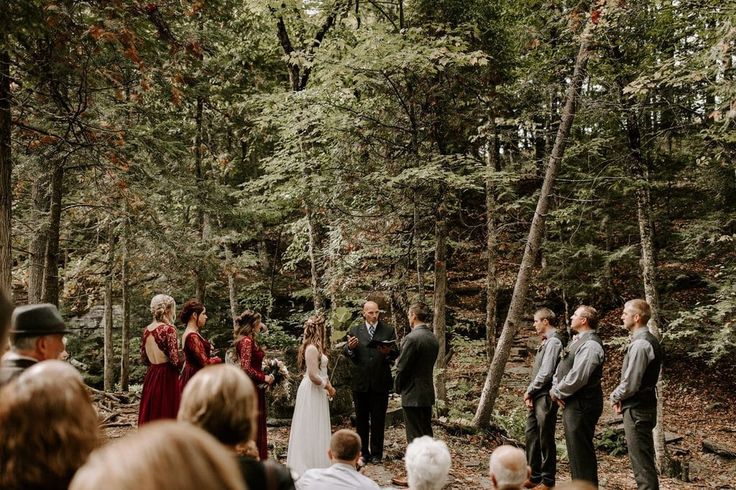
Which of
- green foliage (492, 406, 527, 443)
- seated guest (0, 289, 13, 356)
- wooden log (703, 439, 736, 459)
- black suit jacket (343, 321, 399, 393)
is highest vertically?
seated guest (0, 289, 13, 356)

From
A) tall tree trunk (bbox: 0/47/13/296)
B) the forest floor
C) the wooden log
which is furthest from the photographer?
the wooden log

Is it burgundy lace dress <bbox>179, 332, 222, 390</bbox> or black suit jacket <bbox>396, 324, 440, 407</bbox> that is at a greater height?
burgundy lace dress <bbox>179, 332, 222, 390</bbox>

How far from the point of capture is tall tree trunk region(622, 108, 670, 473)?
9.53 metres

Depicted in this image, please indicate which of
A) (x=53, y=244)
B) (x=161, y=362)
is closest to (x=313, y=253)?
(x=53, y=244)

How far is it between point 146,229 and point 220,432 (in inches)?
360

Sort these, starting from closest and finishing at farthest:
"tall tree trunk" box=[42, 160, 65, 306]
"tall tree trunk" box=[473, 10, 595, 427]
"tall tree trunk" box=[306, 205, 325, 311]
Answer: "tall tree trunk" box=[473, 10, 595, 427] < "tall tree trunk" box=[42, 160, 65, 306] < "tall tree trunk" box=[306, 205, 325, 311]

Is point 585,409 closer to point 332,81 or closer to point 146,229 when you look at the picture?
point 332,81

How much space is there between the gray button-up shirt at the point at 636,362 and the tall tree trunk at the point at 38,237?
35.6ft

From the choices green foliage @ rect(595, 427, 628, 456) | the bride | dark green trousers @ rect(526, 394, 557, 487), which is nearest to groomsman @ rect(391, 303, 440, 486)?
the bride

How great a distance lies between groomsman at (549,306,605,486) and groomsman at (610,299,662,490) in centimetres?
31

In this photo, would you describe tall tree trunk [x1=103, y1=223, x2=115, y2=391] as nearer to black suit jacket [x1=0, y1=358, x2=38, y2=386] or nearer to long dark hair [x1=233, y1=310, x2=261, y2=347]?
long dark hair [x1=233, y1=310, x2=261, y2=347]

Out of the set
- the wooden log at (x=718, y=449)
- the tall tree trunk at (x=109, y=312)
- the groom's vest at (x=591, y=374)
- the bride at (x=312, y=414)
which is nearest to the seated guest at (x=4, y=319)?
the bride at (x=312, y=414)

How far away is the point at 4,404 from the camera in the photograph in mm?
1875

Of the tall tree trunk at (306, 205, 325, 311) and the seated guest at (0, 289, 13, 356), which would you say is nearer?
the seated guest at (0, 289, 13, 356)
